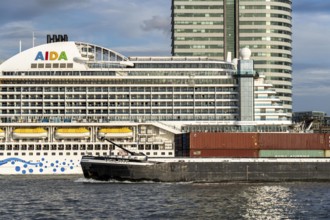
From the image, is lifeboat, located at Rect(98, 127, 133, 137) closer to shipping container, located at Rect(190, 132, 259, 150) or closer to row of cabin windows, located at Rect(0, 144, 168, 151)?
row of cabin windows, located at Rect(0, 144, 168, 151)

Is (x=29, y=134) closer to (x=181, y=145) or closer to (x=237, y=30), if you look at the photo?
(x=181, y=145)

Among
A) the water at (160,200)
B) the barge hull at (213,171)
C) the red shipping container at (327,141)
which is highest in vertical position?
the red shipping container at (327,141)

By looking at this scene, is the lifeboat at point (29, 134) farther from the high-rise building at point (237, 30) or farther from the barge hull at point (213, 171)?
the high-rise building at point (237, 30)

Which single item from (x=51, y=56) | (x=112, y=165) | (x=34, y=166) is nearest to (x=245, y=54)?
(x=51, y=56)

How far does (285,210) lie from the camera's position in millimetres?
52000

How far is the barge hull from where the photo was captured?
78.5 meters

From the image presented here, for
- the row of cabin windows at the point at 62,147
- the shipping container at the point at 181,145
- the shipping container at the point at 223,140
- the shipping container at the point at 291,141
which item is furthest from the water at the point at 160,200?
the row of cabin windows at the point at 62,147

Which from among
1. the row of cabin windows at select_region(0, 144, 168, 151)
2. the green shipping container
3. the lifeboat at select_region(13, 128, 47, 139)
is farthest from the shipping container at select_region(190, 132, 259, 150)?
the lifeboat at select_region(13, 128, 47, 139)

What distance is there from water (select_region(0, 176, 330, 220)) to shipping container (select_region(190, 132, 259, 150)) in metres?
6.22

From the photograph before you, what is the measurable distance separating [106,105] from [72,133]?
604cm

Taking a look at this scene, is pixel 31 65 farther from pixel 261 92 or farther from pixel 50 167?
Result: pixel 261 92

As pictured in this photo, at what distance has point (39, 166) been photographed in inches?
3642

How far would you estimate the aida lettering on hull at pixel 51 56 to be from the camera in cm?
9831

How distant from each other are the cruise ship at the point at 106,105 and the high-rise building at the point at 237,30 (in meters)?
31.8
